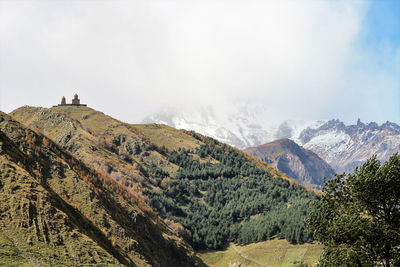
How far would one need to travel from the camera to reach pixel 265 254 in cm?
14588

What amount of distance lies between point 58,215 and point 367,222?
3977 centimetres

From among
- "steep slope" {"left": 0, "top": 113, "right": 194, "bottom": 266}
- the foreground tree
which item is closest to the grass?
"steep slope" {"left": 0, "top": 113, "right": 194, "bottom": 266}

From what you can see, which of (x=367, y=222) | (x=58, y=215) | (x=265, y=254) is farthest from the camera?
(x=265, y=254)

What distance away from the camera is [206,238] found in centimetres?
17088

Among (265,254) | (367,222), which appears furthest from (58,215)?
(265,254)

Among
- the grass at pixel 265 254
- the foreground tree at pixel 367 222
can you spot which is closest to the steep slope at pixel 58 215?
the foreground tree at pixel 367 222

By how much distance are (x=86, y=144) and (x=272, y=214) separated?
94.7 metres

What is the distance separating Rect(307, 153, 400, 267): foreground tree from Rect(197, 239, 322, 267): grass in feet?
319

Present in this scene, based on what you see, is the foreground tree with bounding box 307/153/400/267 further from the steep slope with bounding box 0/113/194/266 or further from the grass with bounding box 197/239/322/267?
the grass with bounding box 197/239/322/267

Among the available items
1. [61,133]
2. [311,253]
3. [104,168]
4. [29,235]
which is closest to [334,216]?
[29,235]

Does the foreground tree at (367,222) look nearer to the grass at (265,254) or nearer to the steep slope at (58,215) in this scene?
the steep slope at (58,215)

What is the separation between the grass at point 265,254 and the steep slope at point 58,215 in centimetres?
5926

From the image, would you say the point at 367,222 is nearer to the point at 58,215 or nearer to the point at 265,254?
the point at 58,215

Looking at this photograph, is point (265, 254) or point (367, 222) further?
point (265, 254)
